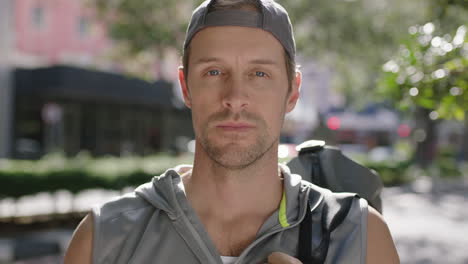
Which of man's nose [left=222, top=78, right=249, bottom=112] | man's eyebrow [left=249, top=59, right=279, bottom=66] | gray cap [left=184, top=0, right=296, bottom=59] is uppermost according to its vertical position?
gray cap [left=184, top=0, right=296, bottom=59]

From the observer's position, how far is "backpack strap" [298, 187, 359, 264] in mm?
1699

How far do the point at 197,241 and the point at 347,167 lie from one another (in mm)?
764

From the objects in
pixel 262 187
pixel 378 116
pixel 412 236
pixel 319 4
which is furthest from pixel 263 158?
pixel 378 116

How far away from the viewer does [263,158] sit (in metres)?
1.86

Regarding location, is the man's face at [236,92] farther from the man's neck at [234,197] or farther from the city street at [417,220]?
the city street at [417,220]

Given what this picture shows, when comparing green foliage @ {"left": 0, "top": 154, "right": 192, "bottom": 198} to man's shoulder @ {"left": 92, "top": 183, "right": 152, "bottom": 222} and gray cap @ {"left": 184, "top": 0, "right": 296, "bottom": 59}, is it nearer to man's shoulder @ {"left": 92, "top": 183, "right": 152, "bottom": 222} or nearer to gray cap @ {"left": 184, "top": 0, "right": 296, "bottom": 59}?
man's shoulder @ {"left": 92, "top": 183, "right": 152, "bottom": 222}

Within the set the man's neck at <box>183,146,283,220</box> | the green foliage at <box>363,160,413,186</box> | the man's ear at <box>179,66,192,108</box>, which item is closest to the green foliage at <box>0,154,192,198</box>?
the man's ear at <box>179,66,192,108</box>

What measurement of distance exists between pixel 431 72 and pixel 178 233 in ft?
6.54

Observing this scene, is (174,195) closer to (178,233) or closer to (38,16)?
(178,233)

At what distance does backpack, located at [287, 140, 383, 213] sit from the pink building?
33036 mm

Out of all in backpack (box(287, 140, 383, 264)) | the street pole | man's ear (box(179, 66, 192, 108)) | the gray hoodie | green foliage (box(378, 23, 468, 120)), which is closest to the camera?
the gray hoodie

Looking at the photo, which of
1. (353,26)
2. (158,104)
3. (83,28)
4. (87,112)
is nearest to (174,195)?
(353,26)

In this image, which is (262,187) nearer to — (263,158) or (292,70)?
(263,158)

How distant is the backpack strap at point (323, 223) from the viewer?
1.70 metres
